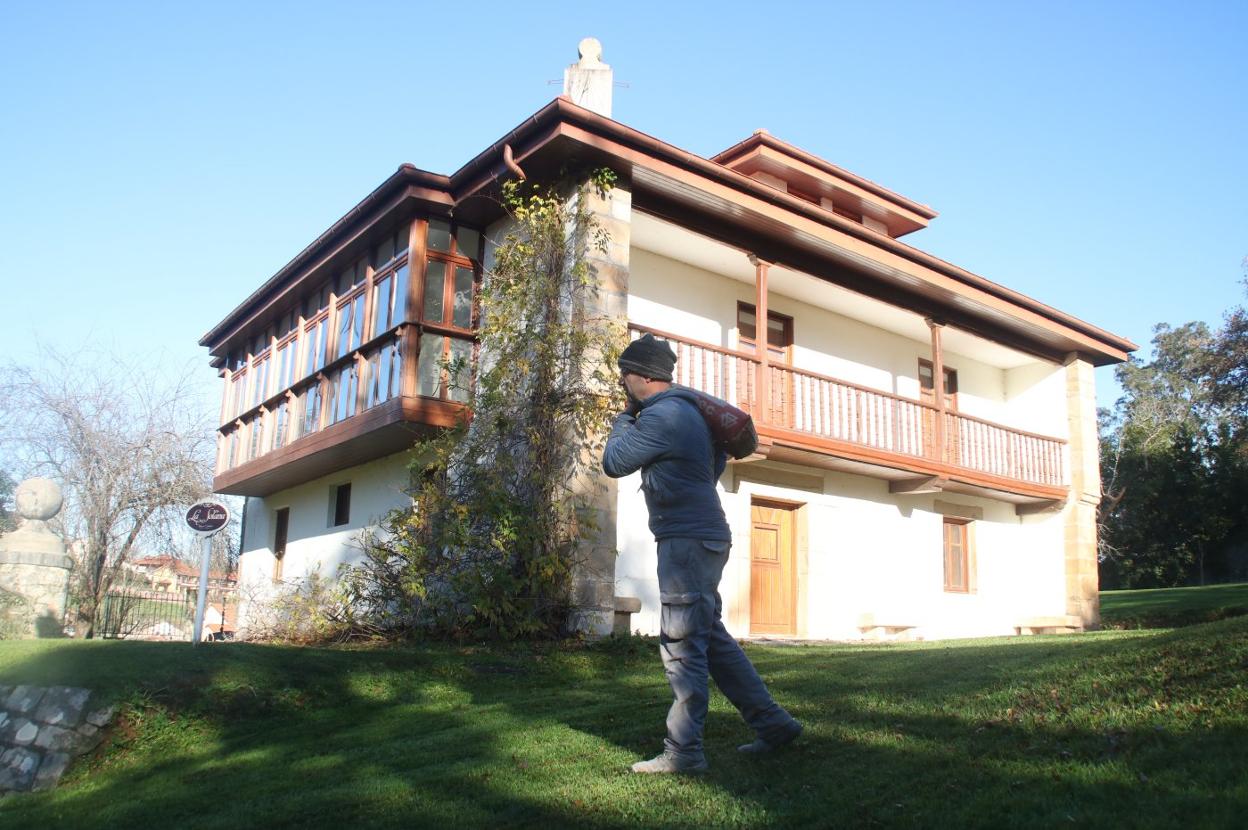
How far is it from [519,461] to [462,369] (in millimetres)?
2275

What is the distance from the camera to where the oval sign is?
9461mm

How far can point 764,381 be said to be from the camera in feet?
44.2

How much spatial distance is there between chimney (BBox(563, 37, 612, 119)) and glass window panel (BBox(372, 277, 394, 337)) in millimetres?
3453

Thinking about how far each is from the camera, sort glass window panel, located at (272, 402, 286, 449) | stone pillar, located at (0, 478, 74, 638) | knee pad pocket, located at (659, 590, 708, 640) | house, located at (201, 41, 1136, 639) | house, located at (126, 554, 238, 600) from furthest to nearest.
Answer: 1. house, located at (126, 554, 238, 600)
2. glass window panel, located at (272, 402, 286, 449)
3. stone pillar, located at (0, 478, 74, 638)
4. house, located at (201, 41, 1136, 639)
5. knee pad pocket, located at (659, 590, 708, 640)

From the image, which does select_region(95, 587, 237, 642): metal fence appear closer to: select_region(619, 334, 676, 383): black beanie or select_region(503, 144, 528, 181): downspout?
select_region(503, 144, 528, 181): downspout

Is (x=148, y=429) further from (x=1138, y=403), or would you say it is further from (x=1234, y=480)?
(x=1138, y=403)

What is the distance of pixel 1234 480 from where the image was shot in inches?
1210

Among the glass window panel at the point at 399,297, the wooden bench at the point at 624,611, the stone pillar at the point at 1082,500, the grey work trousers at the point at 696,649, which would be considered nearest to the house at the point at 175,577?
the glass window panel at the point at 399,297

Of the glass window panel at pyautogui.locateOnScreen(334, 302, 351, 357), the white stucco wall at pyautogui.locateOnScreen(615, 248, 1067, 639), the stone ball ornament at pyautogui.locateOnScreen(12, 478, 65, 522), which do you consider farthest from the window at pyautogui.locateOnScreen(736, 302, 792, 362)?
the stone ball ornament at pyautogui.locateOnScreen(12, 478, 65, 522)

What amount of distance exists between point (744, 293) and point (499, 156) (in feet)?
15.1

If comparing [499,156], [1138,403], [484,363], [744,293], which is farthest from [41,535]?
[1138,403]

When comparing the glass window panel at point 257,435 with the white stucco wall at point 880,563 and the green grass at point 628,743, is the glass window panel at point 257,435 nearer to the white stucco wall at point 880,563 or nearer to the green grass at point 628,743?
the white stucco wall at point 880,563

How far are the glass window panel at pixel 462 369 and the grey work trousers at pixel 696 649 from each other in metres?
8.88

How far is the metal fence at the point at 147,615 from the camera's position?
18984 mm
